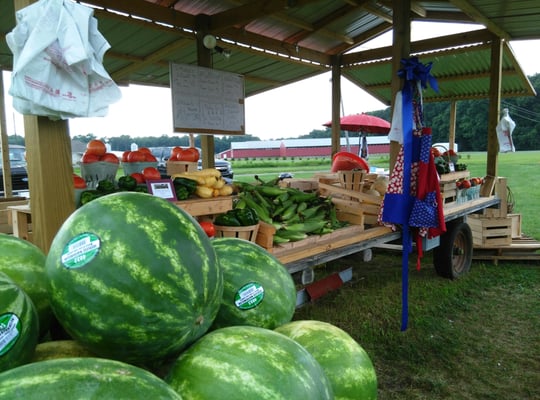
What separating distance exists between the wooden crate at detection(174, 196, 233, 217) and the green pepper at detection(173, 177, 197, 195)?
0.37ft

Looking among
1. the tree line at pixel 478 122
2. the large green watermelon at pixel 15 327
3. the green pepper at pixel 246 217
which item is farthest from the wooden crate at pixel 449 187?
the tree line at pixel 478 122

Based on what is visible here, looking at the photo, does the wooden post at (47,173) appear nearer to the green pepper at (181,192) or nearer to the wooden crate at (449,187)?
the green pepper at (181,192)

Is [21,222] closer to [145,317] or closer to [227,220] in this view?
[227,220]

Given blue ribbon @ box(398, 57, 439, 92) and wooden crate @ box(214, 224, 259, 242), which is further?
blue ribbon @ box(398, 57, 439, 92)

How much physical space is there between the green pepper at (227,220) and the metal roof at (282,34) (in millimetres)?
3011

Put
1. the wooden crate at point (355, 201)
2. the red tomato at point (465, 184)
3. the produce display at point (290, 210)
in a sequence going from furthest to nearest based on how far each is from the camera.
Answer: the red tomato at point (465, 184) → the wooden crate at point (355, 201) → the produce display at point (290, 210)

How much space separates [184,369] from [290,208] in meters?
3.59

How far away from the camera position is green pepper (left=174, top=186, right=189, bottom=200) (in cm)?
330

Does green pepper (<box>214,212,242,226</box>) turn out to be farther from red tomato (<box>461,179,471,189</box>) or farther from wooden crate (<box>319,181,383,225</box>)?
red tomato (<box>461,179,471,189</box>)

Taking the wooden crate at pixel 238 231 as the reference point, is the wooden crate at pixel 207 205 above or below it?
above

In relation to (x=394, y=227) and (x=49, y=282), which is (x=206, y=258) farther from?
(x=394, y=227)

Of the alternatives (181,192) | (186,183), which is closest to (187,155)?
(186,183)

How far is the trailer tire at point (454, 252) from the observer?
579 cm

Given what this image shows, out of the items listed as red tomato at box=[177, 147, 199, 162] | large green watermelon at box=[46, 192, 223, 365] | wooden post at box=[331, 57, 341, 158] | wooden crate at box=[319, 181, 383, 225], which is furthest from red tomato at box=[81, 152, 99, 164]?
wooden post at box=[331, 57, 341, 158]
